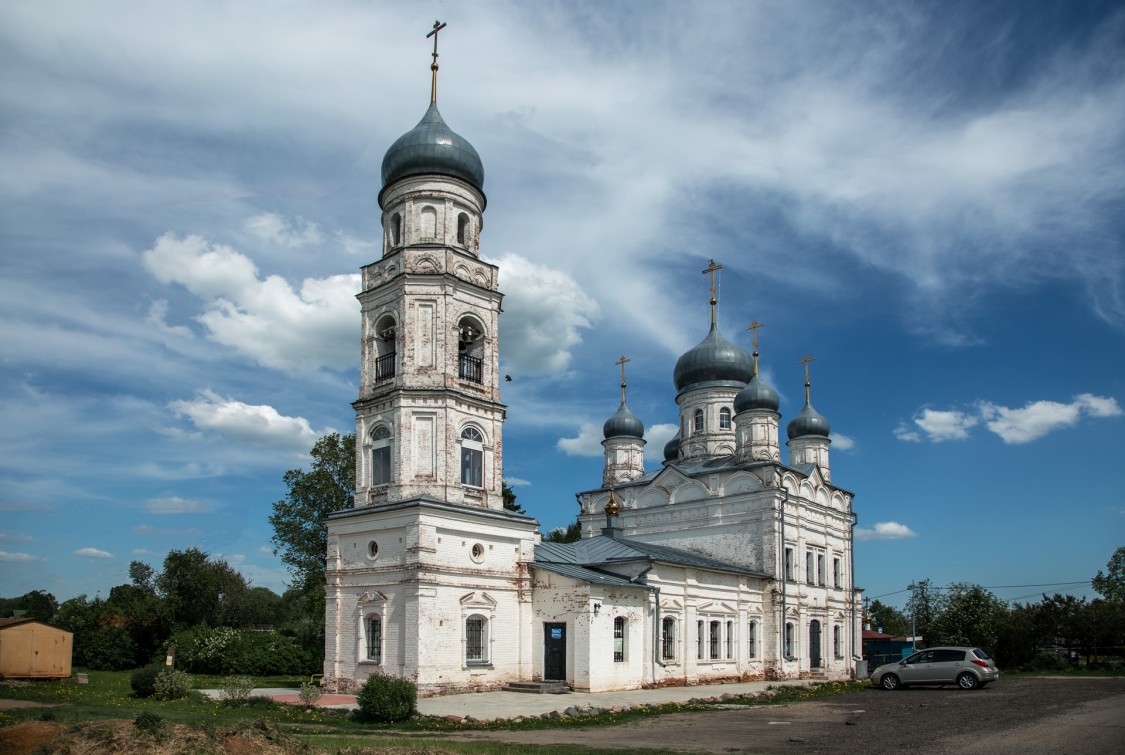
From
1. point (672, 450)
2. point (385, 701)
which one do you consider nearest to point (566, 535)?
point (672, 450)

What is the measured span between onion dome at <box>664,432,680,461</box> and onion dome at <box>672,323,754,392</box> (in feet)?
14.3

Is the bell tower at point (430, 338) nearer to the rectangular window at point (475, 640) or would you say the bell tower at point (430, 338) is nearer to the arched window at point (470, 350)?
the arched window at point (470, 350)

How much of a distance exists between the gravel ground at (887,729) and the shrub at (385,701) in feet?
6.11

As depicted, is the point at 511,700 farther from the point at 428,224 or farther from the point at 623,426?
the point at 623,426

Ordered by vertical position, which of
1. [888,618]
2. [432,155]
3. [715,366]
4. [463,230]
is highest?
[432,155]

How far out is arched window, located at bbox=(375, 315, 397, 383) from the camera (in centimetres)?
2519

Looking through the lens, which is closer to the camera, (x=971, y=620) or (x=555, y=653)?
(x=555, y=653)

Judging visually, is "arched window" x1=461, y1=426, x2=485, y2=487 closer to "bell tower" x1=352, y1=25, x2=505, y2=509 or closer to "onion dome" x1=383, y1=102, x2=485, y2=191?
"bell tower" x1=352, y1=25, x2=505, y2=509

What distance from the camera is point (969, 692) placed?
81.1 feet

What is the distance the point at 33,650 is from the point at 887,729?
21.5 m

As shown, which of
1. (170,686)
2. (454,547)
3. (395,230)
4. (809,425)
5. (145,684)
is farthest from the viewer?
(809,425)

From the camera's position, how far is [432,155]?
25.4m

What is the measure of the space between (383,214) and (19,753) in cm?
1884

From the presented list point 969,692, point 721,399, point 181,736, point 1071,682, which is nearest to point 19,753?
point 181,736
